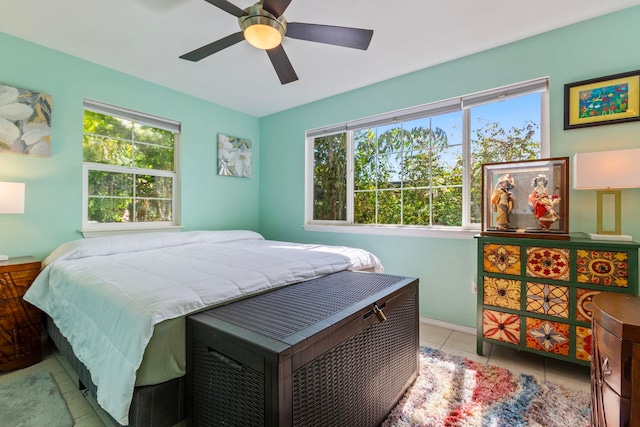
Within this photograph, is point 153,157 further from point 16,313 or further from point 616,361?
point 616,361

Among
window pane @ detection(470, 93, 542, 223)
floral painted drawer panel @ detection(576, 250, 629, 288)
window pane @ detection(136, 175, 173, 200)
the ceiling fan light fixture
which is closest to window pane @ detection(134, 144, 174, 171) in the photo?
window pane @ detection(136, 175, 173, 200)

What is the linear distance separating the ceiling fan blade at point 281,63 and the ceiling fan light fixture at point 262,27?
13cm

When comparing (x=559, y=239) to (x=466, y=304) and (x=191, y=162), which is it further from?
(x=191, y=162)

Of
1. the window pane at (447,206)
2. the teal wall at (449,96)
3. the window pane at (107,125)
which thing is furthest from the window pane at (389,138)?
the window pane at (107,125)

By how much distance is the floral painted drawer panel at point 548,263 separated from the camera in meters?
1.82

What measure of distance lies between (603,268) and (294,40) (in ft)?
8.58

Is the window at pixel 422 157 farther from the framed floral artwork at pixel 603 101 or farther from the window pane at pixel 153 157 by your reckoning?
the window pane at pixel 153 157

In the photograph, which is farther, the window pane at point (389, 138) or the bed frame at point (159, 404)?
the window pane at point (389, 138)

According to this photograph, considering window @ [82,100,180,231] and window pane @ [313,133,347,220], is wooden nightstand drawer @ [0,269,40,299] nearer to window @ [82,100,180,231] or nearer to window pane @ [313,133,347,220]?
window @ [82,100,180,231]

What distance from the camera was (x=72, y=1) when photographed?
6.23 feet

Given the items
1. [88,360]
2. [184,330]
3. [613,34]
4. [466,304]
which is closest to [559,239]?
[466,304]

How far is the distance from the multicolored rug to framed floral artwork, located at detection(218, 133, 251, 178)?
3093 mm

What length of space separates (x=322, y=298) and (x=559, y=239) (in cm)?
159

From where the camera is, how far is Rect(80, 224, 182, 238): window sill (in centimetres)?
267
